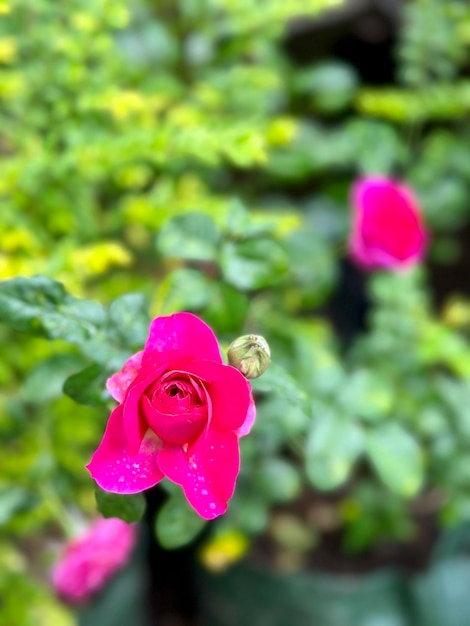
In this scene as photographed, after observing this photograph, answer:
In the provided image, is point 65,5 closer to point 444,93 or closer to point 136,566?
point 444,93

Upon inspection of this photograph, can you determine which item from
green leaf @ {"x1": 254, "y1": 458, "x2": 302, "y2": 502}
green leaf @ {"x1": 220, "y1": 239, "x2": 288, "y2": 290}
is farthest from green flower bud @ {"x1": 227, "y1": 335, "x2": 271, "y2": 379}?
green leaf @ {"x1": 254, "y1": 458, "x2": 302, "y2": 502}

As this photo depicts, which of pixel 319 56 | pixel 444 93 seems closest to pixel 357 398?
pixel 444 93

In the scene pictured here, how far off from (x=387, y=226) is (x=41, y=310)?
643mm

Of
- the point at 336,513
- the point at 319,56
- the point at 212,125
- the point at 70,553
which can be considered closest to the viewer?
the point at 70,553

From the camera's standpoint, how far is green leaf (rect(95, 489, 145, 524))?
556mm

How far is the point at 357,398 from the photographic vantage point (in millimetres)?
931

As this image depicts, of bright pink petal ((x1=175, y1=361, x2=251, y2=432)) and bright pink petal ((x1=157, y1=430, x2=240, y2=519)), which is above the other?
bright pink petal ((x1=175, y1=361, x2=251, y2=432))

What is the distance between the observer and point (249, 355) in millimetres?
525

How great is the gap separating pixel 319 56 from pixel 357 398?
128 centimetres

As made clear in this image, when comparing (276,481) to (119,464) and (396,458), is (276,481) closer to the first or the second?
(396,458)

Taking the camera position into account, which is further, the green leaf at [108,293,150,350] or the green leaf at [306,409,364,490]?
the green leaf at [306,409,364,490]

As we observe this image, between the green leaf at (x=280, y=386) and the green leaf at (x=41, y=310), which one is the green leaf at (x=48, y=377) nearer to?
the green leaf at (x=41, y=310)

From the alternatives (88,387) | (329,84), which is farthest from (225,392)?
(329,84)

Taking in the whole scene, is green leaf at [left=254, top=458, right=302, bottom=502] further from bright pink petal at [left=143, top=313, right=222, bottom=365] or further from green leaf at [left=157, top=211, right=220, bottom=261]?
bright pink petal at [left=143, top=313, right=222, bottom=365]
